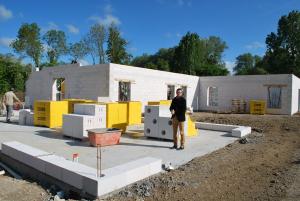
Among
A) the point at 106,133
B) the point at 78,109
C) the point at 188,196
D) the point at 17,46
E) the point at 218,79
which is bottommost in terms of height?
the point at 188,196

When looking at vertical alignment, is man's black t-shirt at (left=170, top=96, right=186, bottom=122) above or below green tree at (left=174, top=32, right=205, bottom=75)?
below

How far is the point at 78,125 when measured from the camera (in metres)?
8.95

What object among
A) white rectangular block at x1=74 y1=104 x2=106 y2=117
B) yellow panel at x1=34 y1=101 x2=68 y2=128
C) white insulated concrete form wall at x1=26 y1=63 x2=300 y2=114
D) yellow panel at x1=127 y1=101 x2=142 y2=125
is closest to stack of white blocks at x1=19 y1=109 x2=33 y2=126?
yellow panel at x1=34 y1=101 x2=68 y2=128

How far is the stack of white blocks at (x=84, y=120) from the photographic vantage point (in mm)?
8898

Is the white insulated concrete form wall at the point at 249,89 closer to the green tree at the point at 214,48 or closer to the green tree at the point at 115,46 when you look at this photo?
the green tree at the point at 115,46

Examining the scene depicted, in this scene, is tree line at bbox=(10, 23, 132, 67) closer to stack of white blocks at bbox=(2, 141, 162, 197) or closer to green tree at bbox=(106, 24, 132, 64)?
green tree at bbox=(106, 24, 132, 64)

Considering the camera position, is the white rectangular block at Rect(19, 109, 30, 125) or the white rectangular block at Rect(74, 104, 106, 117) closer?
the white rectangular block at Rect(74, 104, 106, 117)

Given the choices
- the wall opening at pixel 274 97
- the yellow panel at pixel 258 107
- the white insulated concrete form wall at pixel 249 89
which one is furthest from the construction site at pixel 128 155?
the wall opening at pixel 274 97

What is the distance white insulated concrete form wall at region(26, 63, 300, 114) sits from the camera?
1644cm

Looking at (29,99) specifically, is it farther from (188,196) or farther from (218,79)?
(188,196)

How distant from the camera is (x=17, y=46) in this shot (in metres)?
47.2

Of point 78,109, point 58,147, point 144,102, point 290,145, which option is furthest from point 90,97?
point 290,145

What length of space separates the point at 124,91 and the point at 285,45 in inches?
1350

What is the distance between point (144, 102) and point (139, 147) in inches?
422
